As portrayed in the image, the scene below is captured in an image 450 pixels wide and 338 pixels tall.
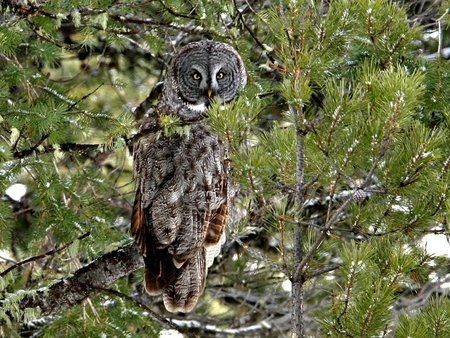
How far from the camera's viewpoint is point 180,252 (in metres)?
3.71

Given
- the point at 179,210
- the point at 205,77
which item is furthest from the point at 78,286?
the point at 205,77

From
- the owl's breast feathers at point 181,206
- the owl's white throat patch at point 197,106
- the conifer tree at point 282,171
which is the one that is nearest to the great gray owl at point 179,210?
the owl's breast feathers at point 181,206

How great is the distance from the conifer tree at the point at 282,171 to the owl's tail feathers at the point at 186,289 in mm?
254

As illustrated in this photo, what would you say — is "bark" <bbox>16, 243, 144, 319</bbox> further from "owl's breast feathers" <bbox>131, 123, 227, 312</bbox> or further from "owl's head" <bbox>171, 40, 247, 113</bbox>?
"owl's head" <bbox>171, 40, 247, 113</bbox>

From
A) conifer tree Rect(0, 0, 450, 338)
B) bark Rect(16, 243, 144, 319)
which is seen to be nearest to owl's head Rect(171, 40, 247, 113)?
conifer tree Rect(0, 0, 450, 338)

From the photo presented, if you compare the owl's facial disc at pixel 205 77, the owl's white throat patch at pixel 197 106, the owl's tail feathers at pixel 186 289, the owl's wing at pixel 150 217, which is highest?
the owl's facial disc at pixel 205 77

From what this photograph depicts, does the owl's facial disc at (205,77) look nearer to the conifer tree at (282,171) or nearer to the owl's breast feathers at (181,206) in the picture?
the conifer tree at (282,171)

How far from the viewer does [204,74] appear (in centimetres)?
438

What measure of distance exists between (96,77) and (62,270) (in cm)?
163

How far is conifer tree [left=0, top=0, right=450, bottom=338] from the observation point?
247 centimetres

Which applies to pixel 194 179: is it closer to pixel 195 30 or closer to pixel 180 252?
pixel 180 252

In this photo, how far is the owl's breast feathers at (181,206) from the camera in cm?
371

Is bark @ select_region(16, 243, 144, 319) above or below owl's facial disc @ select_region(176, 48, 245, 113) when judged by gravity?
below

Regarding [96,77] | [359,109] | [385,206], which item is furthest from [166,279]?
[96,77]
